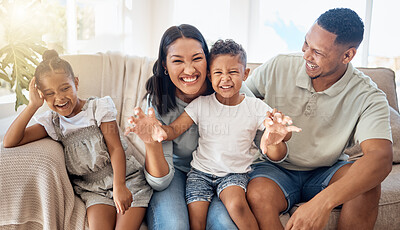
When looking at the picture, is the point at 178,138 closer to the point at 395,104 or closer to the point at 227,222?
the point at 227,222

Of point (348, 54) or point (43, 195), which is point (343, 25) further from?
point (43, 195)

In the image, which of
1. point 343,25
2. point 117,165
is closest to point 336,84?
point 343,25

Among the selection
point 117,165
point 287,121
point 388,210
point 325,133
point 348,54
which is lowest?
point 388,210

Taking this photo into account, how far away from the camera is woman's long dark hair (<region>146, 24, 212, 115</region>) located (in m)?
1.28

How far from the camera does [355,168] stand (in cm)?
114

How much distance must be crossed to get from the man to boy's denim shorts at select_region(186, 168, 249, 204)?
0.06 metres

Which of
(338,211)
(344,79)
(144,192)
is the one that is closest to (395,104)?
(344,79)

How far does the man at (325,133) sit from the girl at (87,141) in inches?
17.5

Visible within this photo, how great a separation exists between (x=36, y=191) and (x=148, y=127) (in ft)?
1.48

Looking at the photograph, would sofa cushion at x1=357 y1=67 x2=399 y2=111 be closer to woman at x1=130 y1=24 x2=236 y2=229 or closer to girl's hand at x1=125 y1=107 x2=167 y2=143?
woman at x1=130 y1=24 x2=236 y2=229

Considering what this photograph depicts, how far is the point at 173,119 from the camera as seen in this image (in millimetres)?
1350

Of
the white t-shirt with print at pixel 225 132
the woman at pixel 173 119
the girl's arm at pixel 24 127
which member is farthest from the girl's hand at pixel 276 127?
the girl's arm at pixel 24 127

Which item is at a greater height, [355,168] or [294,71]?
[294,71]

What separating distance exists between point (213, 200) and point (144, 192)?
0.25 m
